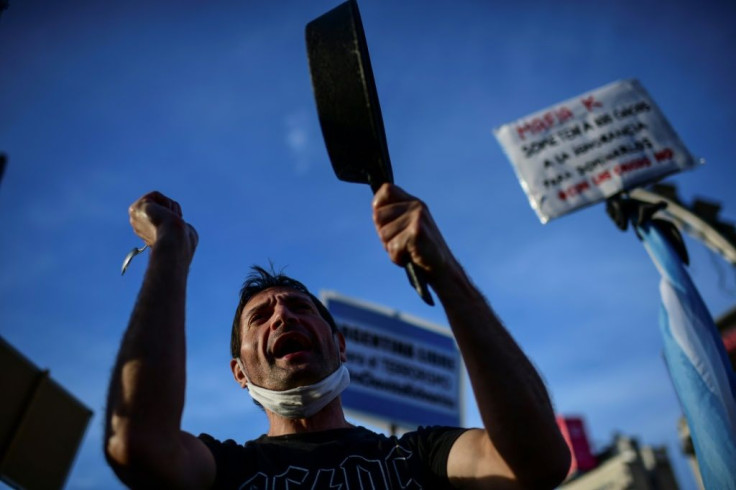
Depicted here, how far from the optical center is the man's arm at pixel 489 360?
1.31m

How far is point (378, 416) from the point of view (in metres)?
5.88

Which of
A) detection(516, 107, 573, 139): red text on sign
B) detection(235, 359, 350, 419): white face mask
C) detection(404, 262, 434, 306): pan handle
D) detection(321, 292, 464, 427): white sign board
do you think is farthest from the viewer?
detection(321, 292, 464, 427): white sign board

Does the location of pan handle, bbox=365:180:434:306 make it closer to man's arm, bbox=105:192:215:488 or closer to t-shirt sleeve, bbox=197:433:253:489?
man's arm, bbox=105:192:215:488

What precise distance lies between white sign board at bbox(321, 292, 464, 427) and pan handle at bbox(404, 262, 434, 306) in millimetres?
4751

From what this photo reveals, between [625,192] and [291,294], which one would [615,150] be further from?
[291,294]

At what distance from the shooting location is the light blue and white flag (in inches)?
96.0

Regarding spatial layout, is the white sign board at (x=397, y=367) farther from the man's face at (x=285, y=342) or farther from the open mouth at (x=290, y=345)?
the open mouth at (x=290, y=345)

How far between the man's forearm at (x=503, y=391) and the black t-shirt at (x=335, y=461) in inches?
19.6

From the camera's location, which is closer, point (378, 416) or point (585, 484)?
point (378, 416)

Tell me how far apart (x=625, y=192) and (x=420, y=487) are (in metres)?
3.07

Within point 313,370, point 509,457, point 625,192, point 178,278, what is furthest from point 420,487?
point 625,192

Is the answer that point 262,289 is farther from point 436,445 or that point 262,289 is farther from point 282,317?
point 436,445

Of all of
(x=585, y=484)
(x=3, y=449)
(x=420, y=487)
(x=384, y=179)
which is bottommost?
(x=3, y=449)

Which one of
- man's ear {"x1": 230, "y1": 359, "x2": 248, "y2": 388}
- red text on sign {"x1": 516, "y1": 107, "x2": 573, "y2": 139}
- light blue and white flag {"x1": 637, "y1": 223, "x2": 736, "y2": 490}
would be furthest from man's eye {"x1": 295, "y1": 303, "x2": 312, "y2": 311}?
red text on sign {"x1": 516, "y1": 107, "x2": 573, "y2": 139}
